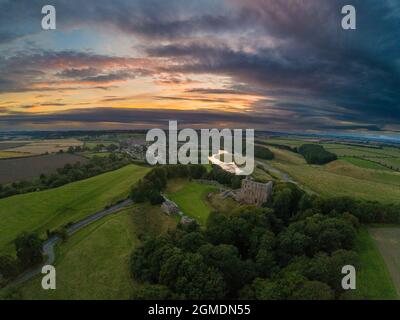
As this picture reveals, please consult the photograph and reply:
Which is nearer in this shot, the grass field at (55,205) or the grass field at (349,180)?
the grass field at (55,205)

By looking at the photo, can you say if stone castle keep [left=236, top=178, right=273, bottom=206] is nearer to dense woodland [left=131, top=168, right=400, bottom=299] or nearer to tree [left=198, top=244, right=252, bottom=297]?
dense woodland [left=131, top=168, right=400, bottom=299]

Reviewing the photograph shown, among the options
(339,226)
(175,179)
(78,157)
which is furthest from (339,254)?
(78,157)

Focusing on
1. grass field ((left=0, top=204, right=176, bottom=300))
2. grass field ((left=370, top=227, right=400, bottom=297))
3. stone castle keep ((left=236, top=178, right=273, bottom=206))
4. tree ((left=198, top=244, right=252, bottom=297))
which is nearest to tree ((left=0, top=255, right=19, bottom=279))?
grass field ((left=0, top=204, right=176, bottom=300))

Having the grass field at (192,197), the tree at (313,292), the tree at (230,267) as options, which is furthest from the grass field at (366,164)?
the tree at (313,292)

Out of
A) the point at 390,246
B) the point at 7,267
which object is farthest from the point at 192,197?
the point at 390,246

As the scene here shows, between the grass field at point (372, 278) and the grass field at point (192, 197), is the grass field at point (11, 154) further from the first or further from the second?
the grass field at point (372, 278)
